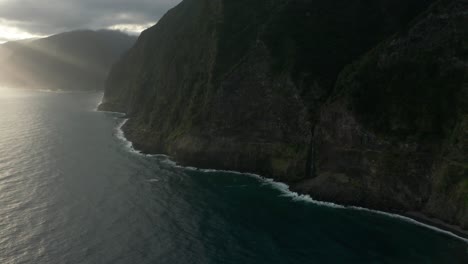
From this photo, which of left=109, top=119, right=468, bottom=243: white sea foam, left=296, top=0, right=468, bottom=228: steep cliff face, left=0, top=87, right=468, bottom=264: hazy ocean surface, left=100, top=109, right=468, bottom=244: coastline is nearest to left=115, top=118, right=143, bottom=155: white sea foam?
left=109, top=119, right=468, bottom=243: white sea foam

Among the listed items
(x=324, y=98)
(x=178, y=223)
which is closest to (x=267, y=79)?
(x=324, y=98)

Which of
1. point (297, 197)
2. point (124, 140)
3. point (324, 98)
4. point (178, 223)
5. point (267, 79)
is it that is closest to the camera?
point (178, 223)

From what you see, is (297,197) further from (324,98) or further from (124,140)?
(124,140)

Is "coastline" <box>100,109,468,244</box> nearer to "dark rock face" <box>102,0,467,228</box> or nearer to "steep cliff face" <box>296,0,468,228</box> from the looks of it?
"steep cliff face" <box>296,0,468,228</box>

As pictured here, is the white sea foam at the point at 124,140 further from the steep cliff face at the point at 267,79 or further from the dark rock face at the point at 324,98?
the steep cliff face at the point at 267,79

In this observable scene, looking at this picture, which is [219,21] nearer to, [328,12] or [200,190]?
[328,12]

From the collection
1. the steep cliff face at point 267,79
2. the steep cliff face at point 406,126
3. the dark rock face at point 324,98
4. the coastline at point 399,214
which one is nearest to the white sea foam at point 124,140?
the dark rock face at point 324,98
